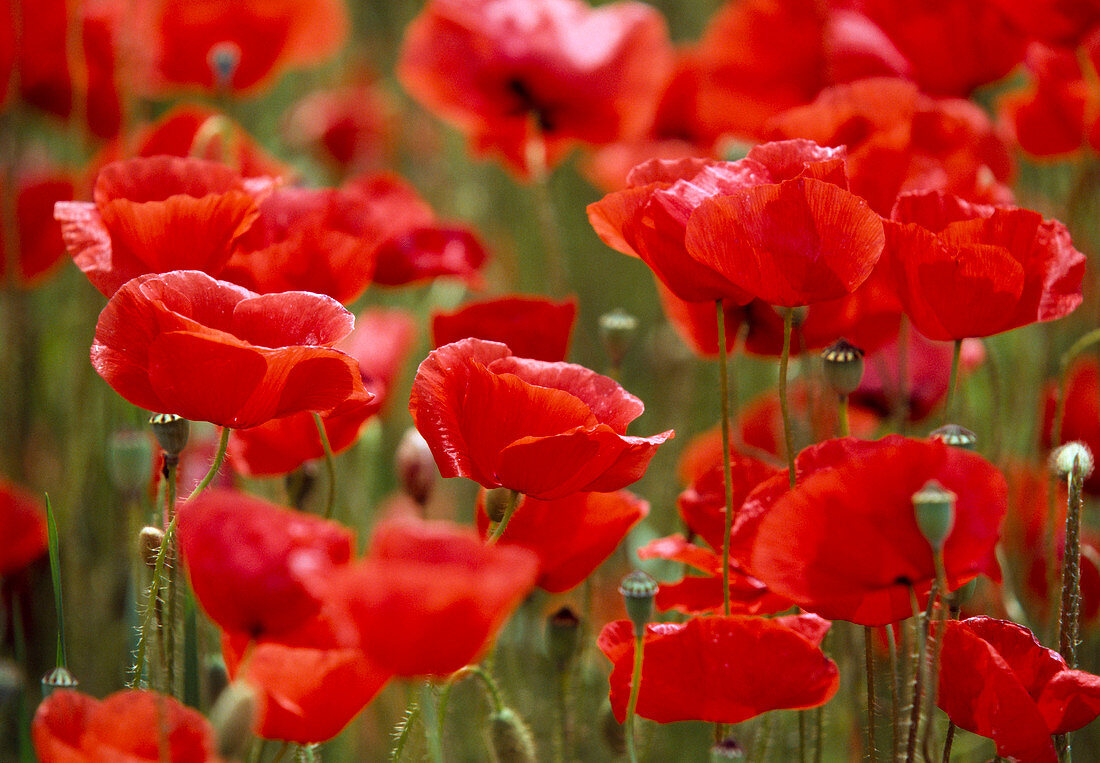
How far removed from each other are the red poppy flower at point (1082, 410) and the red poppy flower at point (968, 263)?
16.1 inches

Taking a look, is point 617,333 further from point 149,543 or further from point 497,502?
point 149,543

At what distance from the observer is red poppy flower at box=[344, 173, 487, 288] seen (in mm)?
899

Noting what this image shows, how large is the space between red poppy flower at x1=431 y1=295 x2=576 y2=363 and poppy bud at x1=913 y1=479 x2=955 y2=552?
0.30 metres

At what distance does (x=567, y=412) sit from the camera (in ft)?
1.76

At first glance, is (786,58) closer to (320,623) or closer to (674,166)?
(674,166)

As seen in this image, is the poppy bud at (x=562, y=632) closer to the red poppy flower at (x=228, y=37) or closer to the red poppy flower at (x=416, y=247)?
the red poppy flower at (x=416, y=247)

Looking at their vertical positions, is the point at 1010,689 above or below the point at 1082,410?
below

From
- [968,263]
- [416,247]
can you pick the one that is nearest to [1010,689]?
[968,263]

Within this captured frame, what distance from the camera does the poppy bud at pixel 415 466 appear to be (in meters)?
0.84

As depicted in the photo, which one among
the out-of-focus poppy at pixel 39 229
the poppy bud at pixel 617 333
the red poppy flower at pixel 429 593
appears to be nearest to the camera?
the red poppy flower at pixel 429 593

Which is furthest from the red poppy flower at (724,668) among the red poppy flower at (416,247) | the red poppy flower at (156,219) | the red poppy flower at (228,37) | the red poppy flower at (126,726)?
the red poppy flower at (228,37)

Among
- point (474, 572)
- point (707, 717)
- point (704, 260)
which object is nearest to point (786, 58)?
point (704, 260)

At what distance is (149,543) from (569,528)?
0.23 metres

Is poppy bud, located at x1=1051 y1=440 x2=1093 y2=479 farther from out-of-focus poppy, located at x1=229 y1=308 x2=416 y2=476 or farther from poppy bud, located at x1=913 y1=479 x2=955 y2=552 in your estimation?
out-of-focus poppy, located at x1=229 y1=308 x2=416 y2=476
